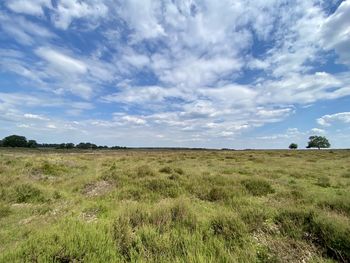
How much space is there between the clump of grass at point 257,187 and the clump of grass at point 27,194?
934 cm

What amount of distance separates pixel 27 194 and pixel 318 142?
4646 inches

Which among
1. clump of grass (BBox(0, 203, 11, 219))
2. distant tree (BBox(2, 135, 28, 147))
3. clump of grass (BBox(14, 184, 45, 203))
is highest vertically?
distant tree (BBox(2, 135, 28, 147))

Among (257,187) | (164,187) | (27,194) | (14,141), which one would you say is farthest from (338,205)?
(14,141)

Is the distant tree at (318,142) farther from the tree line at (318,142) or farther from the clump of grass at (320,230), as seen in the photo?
the clump of grass at (320,230)

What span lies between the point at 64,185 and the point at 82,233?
9.05 meters

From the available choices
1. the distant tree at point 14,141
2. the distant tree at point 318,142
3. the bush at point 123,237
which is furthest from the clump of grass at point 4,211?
the distant tree at point 14,141

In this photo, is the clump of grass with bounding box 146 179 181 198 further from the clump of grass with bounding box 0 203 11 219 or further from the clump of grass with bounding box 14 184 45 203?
the clump of grass with bounding box 0 203 11 219

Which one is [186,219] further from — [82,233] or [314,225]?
[314,225]

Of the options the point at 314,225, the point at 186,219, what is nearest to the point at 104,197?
the point at 186,219

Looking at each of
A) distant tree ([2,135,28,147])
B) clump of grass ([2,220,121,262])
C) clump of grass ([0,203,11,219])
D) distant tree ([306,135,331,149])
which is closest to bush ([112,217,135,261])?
clump of grass ([2,220,121,262])

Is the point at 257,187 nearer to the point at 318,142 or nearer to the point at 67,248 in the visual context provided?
the point at 67,248

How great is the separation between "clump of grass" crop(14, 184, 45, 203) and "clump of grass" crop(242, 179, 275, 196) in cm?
934

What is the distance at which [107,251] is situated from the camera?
4.33 metres

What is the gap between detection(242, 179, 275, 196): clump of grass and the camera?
1083 centimetres
